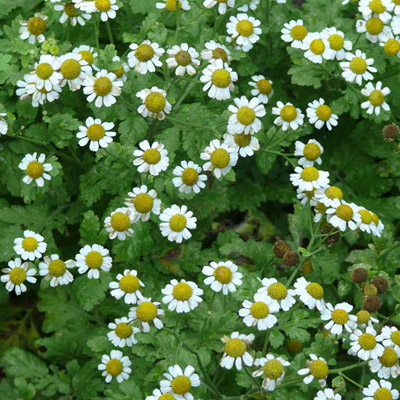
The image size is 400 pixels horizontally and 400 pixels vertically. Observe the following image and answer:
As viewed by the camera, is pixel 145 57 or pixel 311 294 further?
pixel 145 57

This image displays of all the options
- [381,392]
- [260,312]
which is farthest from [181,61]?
[381,392]

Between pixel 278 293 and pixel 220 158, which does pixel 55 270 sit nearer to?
pixel 220 158

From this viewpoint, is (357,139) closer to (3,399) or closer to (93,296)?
(93,296)

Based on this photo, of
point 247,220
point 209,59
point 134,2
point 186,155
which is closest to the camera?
point 209,59

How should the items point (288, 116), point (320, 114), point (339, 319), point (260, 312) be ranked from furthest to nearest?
point (320, 114)
point (288, 116)
point (339, 319)
point (260, 312)

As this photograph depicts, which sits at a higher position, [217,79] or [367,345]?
[217,79]

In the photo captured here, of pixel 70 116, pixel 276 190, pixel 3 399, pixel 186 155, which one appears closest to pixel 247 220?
pixel 276 190

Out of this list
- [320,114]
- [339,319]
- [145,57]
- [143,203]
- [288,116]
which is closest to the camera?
[339,319]

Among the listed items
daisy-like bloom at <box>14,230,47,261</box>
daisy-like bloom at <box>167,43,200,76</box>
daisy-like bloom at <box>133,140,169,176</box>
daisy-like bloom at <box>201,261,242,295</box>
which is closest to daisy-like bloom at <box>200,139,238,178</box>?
daisy-like bloom at <box>133,140,169,176</box>
